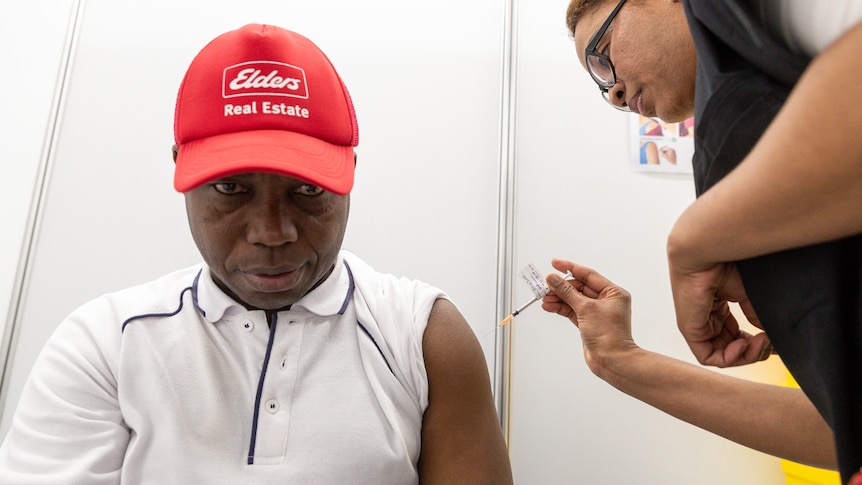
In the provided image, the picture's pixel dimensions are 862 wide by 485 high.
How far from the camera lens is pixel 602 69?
1062 millimetres

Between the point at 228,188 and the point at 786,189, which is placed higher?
the point at 228,188

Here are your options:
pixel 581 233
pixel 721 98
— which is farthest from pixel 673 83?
pixel 581 233

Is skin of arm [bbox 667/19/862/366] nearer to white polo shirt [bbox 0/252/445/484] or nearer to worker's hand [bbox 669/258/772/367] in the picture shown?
worker's hand [bbox 669/258/772/367]

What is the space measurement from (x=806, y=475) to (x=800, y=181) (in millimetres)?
1455

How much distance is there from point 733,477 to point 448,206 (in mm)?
1209

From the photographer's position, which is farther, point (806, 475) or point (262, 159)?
point (806, 475)

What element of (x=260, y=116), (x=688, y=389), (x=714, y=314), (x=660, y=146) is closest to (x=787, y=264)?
(x=714, y=314)

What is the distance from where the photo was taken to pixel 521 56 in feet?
6.23

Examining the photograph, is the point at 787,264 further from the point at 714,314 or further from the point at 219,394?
the point at 219,394

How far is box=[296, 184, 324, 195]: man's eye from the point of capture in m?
0.90

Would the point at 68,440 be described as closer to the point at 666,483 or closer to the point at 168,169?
the point at 168,169

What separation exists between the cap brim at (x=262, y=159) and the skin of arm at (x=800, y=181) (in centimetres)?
50

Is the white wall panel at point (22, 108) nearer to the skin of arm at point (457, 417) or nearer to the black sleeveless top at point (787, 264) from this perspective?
the skin of arm at point (457, 417)

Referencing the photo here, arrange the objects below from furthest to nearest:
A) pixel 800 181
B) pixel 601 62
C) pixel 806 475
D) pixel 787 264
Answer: pixel 806 475 < pixel 601 62 < pixel 787 264 < pixel 800 181
